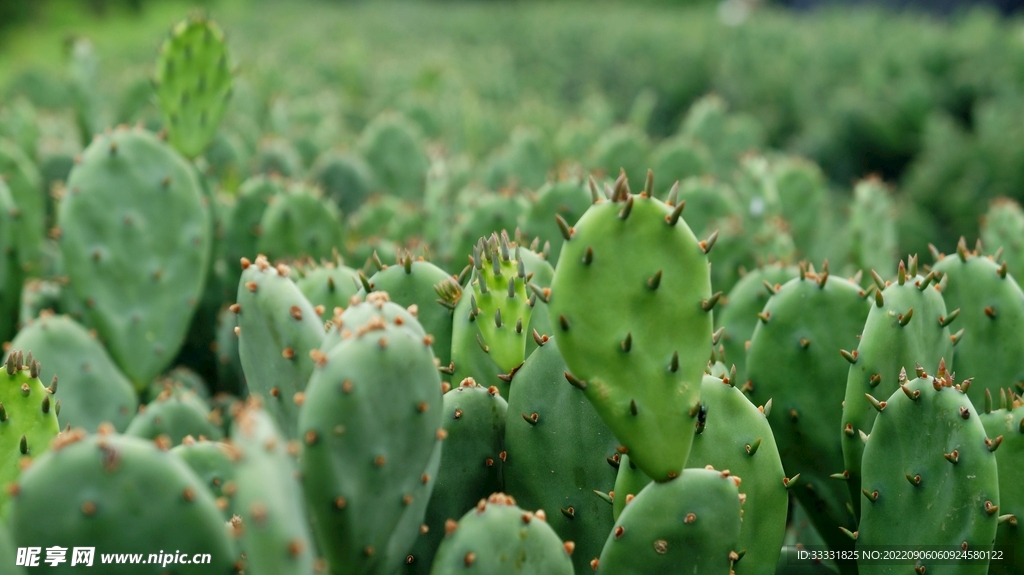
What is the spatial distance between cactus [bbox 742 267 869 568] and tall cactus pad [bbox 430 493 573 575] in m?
0.81

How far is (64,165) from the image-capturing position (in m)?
3.24

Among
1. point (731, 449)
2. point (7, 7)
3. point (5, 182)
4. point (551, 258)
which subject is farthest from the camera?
point (7, 7)

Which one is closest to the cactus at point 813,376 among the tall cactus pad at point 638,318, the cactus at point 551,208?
the tall cactus pad at point 638,318

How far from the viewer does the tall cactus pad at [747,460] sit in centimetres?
144

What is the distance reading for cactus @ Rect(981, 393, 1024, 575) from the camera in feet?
5.13

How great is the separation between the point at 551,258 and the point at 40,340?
126 centimetres

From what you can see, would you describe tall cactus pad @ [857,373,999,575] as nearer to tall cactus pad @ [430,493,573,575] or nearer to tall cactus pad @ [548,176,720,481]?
tall cactus pad @ [548,176,720,481]

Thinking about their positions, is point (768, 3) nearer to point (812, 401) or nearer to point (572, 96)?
point (572, 96)

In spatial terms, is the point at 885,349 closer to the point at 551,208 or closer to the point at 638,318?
the point at 638,318

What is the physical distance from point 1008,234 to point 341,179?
7.30 ft

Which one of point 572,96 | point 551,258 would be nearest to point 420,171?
point 551,258

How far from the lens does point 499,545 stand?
45.9 inches

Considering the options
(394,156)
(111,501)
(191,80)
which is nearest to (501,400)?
(111,501)

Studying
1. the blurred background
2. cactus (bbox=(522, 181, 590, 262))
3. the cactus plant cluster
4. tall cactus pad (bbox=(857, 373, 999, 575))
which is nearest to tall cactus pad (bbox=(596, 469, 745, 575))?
the cactus plant cluster
